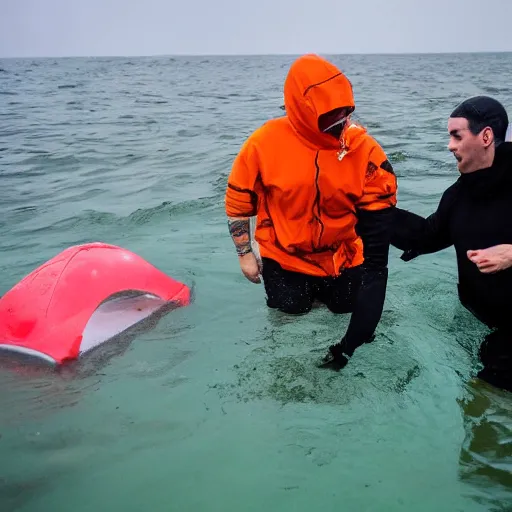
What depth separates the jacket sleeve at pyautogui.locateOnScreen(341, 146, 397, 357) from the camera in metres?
3.19

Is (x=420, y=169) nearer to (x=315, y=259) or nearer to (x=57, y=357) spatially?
(x=315, y=259)

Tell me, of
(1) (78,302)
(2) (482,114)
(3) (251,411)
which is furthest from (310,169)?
(1) (78,302)

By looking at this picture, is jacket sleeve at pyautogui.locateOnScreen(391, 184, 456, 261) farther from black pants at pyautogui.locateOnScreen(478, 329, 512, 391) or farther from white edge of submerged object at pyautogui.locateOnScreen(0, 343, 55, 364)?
white edge of submerged object at pyautogui.locateOnScreen(0, 343, 55, 364)

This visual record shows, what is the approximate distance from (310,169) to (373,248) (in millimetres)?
569

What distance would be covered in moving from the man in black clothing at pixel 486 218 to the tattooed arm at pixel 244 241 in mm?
1159

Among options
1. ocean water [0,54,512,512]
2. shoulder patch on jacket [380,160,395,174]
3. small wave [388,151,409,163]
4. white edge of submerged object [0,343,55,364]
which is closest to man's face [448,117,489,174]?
shoulder patch on jacket [380,160,395,174]

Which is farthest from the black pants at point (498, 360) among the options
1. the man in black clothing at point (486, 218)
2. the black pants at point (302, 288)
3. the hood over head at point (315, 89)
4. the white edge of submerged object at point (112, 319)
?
the white edge of submerged object at point (112, 319)

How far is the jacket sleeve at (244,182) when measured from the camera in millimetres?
3354

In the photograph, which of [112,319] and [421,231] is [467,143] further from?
[112,319]

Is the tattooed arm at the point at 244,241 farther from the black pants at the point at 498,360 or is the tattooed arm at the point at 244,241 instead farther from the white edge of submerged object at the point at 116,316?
the black pants at the point at 498,360

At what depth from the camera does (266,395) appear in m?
3.32

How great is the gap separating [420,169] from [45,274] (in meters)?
6.88

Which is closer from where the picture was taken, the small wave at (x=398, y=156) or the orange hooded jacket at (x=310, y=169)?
the orange hooded jacket at (x=310, y=169)

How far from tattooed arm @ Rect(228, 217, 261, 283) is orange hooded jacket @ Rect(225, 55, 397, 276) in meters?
0.05
